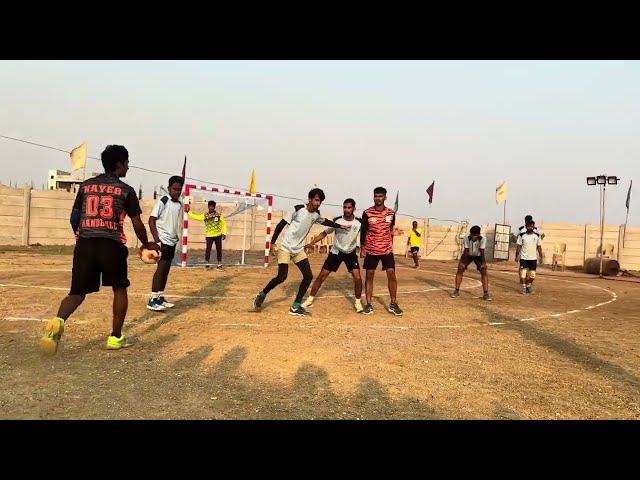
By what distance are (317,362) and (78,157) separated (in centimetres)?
2344

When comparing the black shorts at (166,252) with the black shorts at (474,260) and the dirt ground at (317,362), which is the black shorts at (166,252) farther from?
the black shorts at (474,260)

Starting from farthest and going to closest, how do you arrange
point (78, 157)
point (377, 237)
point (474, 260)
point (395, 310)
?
point (78, 157), point (474, 260), point (377, 237), point (395, 310)

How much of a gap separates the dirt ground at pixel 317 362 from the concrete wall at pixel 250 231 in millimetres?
12652

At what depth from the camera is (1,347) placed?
4.86m

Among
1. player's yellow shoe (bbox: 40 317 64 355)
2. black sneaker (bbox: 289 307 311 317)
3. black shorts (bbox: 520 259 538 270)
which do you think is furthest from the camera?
black shorts (bbox: 520 259 538 270)

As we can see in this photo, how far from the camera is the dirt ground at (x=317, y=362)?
3.51 m

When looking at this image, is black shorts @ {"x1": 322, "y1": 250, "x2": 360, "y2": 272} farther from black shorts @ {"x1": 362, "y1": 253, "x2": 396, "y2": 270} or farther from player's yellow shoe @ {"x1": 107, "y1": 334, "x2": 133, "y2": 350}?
player's yellow shoe @ {"x1": 107, "y1": 334, "x2": 133, "y2": 350}

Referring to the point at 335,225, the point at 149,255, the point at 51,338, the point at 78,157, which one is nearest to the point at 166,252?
A: the point at 149,255

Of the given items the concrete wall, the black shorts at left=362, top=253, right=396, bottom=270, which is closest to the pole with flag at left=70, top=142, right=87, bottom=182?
the concrete wall

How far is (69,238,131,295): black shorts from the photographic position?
459 cm

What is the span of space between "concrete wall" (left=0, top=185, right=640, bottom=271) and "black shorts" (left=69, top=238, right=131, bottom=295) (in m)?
15.9

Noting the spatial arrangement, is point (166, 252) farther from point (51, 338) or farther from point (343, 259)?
point (51, 338)

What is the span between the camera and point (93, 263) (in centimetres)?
461
